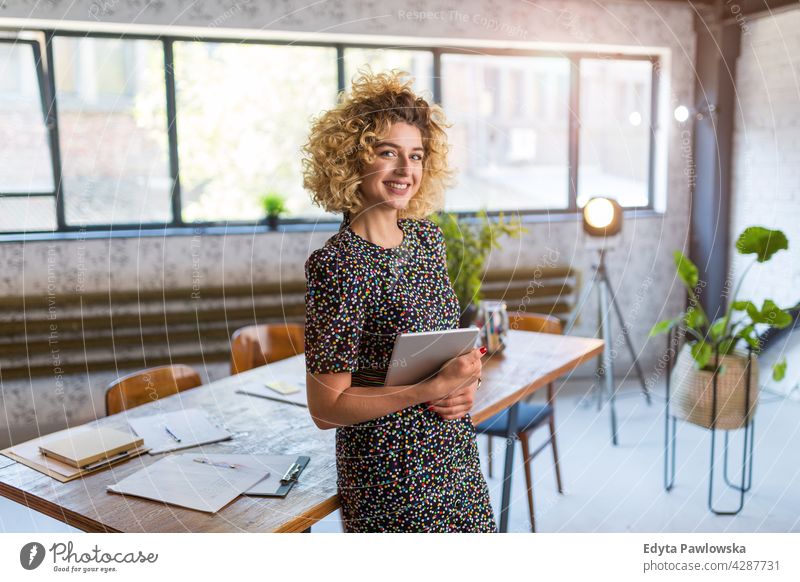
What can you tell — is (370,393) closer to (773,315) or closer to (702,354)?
(773,315)

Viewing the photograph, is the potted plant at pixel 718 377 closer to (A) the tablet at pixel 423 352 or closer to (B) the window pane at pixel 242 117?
(A) the tablet at pixel 423 352

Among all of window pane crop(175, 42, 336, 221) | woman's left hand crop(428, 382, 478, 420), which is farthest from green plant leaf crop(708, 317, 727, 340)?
window pane crop(175, 42, 336, 221)

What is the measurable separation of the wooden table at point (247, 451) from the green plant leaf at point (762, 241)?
0.70 meters

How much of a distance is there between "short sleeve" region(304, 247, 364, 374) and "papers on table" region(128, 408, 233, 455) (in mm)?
658

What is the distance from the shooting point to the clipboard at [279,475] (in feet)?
5.31

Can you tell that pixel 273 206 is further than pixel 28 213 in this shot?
Yes

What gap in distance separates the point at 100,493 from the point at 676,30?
167 inches

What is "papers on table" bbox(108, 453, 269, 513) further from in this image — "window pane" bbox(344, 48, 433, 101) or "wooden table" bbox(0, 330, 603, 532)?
"window pane" bbox(344, 48, 433, 101)

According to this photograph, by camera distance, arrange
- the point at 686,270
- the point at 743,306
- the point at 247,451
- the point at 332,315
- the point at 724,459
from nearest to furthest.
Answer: the point at 332,315
the point at 247,451
the point at 743,306
the point at 686,270
the point at 724,459

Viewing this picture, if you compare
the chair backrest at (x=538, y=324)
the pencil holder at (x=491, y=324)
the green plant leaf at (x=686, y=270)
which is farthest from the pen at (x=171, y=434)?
the green plant leaf at (x=686, y=270)

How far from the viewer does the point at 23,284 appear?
3791 mm

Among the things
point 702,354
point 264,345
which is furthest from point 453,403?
point 702,354

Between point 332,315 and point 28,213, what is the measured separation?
3.09 m

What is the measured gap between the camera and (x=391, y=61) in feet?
14.2
